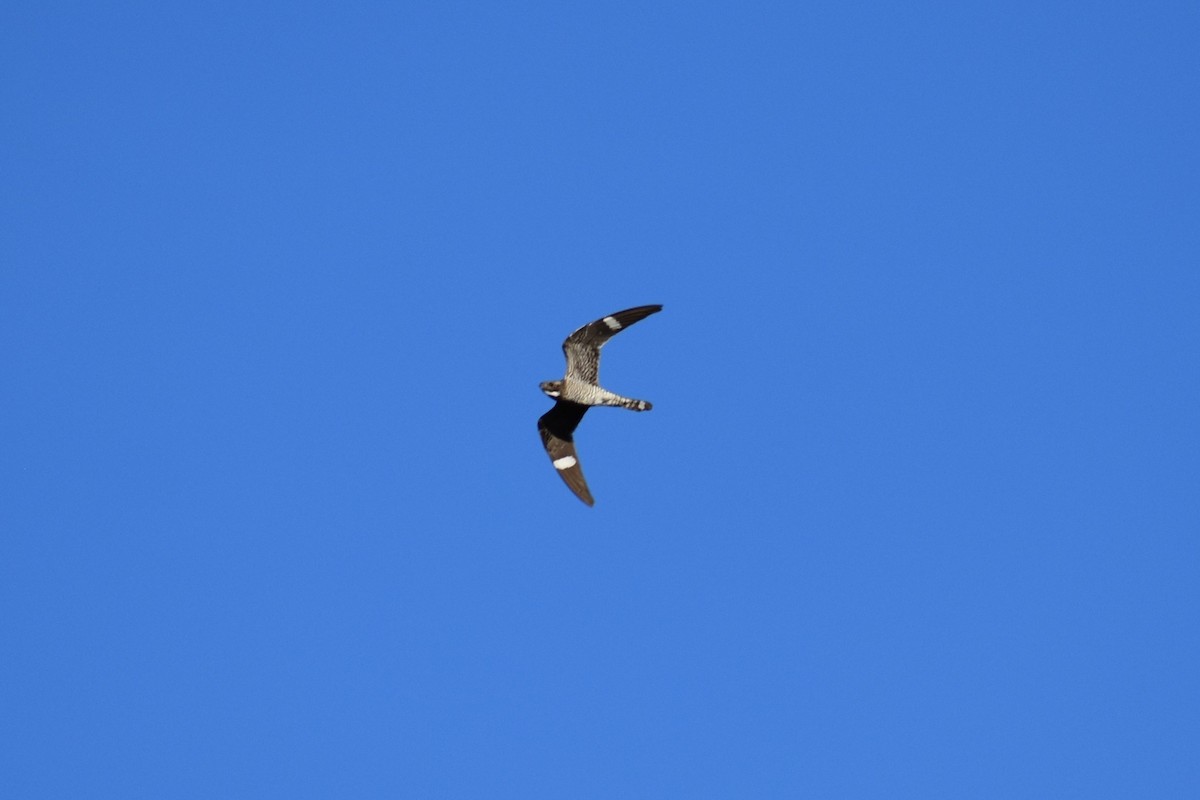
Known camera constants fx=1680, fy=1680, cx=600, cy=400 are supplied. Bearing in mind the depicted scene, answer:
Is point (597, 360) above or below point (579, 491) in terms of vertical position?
above

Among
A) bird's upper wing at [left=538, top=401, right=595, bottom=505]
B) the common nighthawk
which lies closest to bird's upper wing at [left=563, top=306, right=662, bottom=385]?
the common nighthawk

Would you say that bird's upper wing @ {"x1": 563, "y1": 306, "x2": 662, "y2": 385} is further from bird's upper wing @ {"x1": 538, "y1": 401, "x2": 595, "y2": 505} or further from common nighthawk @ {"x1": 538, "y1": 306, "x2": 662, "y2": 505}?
bird's upper wing @ {"x1": 538, "y1": 401, "x2": 595, "y2": 505}

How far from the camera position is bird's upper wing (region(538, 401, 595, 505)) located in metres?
26.5

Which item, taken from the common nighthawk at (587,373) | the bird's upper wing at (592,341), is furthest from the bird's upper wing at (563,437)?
the bird's upper wing at (592,341)

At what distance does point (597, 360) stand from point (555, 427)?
1.46m

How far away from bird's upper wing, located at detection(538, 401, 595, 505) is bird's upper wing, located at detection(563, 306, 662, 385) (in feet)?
1.79

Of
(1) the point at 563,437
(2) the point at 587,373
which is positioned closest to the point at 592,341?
(2) the point at 587,373

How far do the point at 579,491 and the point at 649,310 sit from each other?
302 centimetres

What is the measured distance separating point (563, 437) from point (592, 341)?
5.85 feet

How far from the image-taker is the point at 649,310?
85.3ft

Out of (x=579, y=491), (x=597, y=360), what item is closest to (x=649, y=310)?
(x=597, y=360)

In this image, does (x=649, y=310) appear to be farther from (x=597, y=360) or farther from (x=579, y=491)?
(x=579, y=491)

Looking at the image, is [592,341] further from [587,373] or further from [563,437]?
[563,437]

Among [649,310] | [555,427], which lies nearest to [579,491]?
[555,427]
